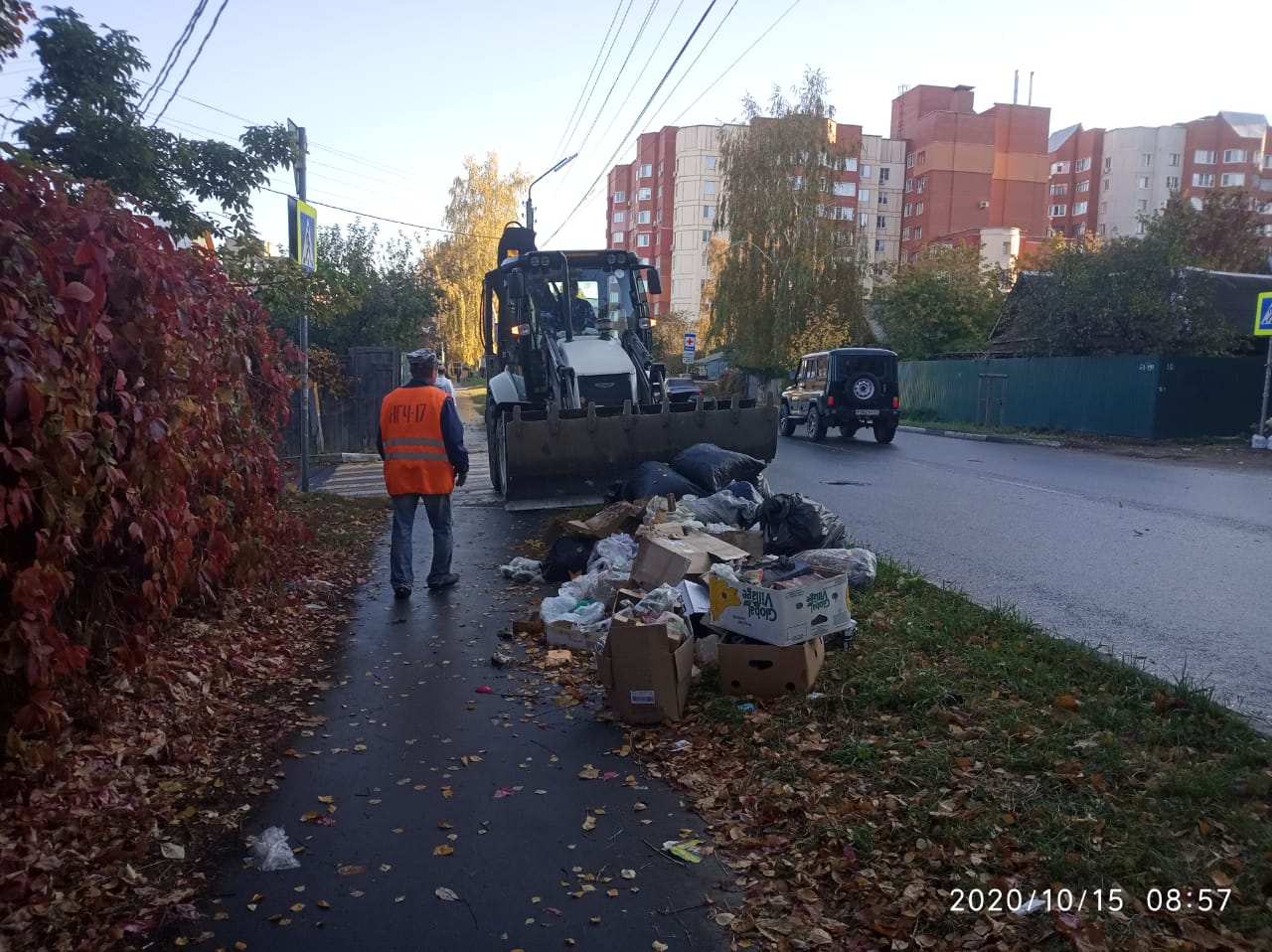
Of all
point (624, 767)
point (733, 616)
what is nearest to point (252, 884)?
point (624, 767)

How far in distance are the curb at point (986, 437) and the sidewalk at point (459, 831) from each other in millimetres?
23028

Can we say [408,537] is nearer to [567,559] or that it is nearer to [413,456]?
[413,456]

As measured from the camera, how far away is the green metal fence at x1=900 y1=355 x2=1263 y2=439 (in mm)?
25000

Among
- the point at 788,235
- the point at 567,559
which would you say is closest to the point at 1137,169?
the point at 788,235

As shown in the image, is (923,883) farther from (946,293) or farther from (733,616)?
(946,293)

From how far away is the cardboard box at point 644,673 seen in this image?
498 centimetres

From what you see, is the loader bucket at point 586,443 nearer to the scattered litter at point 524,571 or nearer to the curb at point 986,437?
the scattered litter at point 524,571

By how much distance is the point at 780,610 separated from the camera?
5.08 meters

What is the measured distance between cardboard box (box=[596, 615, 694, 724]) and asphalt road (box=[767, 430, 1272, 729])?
2.77m

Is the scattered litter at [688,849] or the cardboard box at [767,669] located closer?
the scattered litter at [688,849]

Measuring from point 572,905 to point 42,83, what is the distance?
9.48 meters

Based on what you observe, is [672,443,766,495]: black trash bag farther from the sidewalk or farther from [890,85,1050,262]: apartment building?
[890,85,1050,262]: apartment building

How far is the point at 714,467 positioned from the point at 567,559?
2.32 meters
